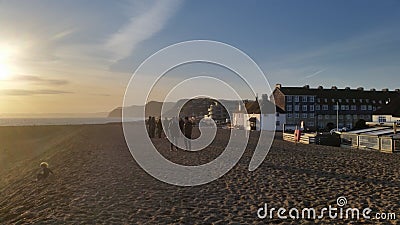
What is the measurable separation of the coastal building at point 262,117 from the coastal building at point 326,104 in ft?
11.6

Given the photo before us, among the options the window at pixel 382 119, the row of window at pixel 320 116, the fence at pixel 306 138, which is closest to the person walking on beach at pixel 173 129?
the fence at pixel 306 138

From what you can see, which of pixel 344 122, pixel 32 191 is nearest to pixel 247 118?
pixel 344 122

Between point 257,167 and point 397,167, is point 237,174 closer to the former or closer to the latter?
point 257,167

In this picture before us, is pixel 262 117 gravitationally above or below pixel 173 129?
above

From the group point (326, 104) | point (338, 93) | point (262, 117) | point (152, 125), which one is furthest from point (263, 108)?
point (152, 125)

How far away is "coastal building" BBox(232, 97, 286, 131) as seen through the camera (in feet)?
187

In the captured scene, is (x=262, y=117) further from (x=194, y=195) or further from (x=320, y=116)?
(x=194, y=195)

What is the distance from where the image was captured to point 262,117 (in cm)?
5809

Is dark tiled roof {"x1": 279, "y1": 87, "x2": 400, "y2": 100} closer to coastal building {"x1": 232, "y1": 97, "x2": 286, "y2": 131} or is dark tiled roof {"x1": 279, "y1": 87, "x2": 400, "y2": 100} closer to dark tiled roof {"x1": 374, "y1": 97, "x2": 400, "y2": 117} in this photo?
coastal building {"x1": 232, "y1": 97, "x2": 286, "y2": 131}

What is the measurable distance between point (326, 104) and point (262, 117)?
64.5ft

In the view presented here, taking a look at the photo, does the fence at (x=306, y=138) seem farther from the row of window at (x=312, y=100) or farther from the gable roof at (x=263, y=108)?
the row of window at (x=312, y=100)

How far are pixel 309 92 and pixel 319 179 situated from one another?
62.8 metres

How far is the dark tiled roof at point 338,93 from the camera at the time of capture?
2694 inches

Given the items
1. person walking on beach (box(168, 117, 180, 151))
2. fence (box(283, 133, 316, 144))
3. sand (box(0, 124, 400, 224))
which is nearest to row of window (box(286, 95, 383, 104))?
fence (box(283, 133, 316, 144))
